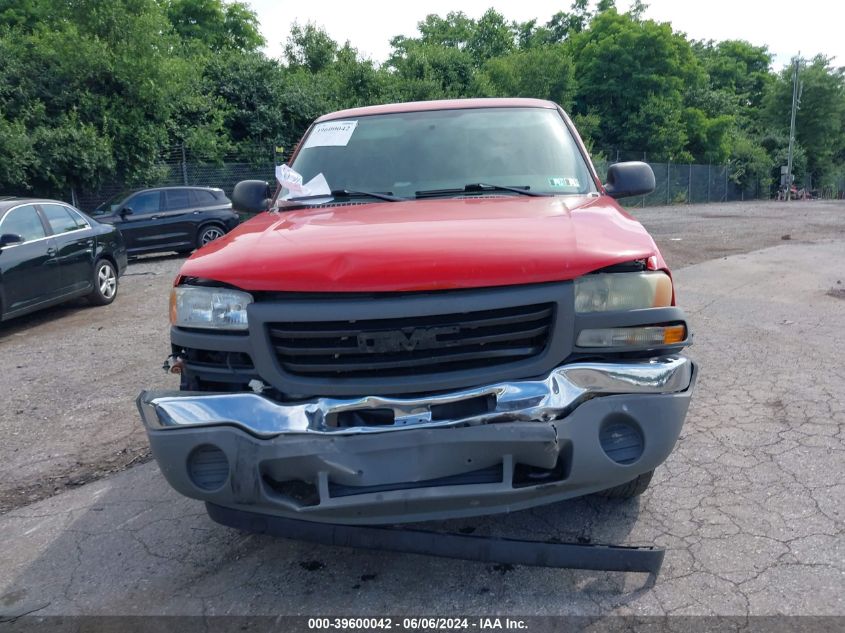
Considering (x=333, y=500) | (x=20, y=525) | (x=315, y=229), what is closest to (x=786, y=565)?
(x=333, y=500)

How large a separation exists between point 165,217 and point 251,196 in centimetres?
1093

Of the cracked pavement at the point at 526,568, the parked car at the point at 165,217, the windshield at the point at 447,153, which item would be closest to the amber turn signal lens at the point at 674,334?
the cracked pavement at the point at 526,568

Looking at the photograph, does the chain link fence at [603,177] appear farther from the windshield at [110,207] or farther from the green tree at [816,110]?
the green tree at [816,110]

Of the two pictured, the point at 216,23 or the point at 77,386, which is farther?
the point at 216,23

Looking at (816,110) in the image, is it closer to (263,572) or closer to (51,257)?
(51,257)

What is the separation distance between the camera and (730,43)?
2721 inches

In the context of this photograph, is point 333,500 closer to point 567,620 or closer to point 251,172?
point 567,620

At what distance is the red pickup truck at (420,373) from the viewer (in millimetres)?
2342

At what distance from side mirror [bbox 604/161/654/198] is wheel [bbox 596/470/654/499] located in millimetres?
1648

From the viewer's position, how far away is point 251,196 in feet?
14.0

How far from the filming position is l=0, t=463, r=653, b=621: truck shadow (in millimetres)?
2633

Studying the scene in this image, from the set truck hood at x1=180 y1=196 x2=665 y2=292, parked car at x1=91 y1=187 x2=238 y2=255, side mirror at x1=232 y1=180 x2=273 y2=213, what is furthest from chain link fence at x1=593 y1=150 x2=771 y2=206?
truck hood at x1=180 y1=196 x2=665 y2=292

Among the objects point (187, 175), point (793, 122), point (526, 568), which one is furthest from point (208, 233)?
point (793, 122)

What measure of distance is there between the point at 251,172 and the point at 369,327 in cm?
2173
